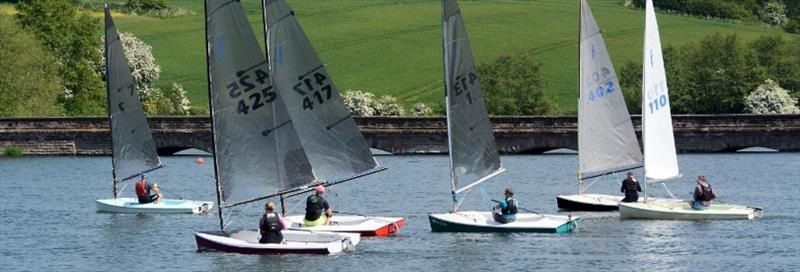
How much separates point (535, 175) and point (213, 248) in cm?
4206

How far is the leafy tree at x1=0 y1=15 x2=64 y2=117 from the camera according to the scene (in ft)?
390

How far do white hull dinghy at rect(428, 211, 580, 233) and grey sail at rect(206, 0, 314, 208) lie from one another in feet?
21.4

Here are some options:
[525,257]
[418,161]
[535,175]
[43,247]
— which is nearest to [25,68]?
[418,161]

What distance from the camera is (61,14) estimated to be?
138 meters

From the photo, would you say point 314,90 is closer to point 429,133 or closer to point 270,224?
point 270,224

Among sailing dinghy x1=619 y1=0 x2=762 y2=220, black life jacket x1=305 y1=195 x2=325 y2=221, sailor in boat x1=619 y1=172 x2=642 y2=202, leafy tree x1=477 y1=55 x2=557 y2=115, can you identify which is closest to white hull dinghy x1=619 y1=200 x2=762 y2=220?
sailing dinghy x1=619 y1=0 x2=762 y2=220

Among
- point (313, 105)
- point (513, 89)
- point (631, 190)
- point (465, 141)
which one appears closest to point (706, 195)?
point (631, 190)

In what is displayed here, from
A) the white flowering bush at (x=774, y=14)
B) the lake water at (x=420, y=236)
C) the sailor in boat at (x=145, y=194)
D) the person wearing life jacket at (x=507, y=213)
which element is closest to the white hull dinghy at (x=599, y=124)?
the lake water at (x=420, y=236)

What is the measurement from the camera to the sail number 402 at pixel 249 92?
45.8m

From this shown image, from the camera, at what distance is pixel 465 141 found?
53750 mm

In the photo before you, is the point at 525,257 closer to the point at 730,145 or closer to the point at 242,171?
the point at 242,171

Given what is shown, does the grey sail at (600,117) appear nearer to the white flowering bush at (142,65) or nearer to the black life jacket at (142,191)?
the black life jacket at (142,191)

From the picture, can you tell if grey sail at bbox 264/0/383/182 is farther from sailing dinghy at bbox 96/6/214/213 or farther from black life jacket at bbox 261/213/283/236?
sailing dinghy at bbox 96/6/214/213

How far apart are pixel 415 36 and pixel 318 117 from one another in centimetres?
11674
